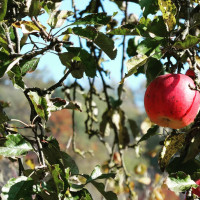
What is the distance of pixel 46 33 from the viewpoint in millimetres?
1062

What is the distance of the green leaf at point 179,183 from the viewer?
983 mm

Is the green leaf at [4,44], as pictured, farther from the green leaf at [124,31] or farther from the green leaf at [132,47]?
the green leaf at [132,47]

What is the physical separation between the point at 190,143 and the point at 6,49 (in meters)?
0.59

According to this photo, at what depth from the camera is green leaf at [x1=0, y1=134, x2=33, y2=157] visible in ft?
3.23

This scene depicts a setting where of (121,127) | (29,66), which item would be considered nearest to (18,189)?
(29,66)

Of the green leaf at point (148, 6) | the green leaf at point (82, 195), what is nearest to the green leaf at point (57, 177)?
the green leaf at point (82, 195)

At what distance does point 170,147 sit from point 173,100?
153mm

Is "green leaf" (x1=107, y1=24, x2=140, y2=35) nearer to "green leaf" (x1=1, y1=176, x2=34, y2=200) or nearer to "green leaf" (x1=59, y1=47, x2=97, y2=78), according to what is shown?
"green leaf" (x1=59, y1=47, x2=97, y2=78)

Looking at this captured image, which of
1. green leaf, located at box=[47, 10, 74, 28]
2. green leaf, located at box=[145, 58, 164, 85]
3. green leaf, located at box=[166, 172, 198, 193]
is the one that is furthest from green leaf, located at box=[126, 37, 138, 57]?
green leaf, located at box=[166, 172, 198, 193]

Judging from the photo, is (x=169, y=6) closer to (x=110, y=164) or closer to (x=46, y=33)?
(x=46, y=33)

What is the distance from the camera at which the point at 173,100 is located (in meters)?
1.03

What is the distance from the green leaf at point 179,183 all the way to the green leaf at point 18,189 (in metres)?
0.35

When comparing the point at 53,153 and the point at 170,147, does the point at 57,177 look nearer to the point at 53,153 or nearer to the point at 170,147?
the point at 53,153

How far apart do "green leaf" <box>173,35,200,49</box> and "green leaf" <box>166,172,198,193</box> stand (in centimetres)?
32
